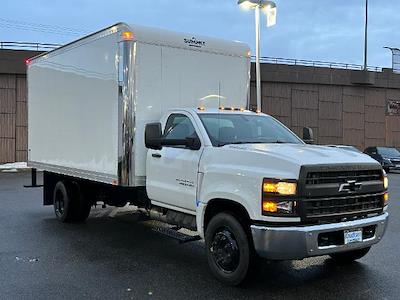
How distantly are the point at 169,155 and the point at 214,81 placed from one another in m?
2.05

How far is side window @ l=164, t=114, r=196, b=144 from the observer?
679cm

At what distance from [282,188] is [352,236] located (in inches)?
40.1

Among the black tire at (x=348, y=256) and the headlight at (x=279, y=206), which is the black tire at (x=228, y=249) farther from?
the black tire at (x=348, y=256)

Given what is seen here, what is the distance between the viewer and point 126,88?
741 centimetres

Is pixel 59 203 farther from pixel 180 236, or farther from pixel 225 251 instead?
pixel 225 251

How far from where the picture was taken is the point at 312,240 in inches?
202

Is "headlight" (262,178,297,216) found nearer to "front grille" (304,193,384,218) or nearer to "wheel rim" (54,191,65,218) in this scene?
"front grille" (304,193,384,218)

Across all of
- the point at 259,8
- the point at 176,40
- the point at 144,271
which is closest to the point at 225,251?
the point at 144,271

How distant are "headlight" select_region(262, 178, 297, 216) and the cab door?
4.30 ft

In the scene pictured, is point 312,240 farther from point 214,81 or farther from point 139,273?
point 214,81

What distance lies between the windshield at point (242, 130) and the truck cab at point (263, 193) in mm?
16

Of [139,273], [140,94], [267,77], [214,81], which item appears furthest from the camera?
[267,77]

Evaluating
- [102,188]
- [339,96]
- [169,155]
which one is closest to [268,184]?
[169,155]

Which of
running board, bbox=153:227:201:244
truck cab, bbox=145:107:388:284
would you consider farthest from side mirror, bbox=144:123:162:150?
running board, bbox=153:227:201:244
